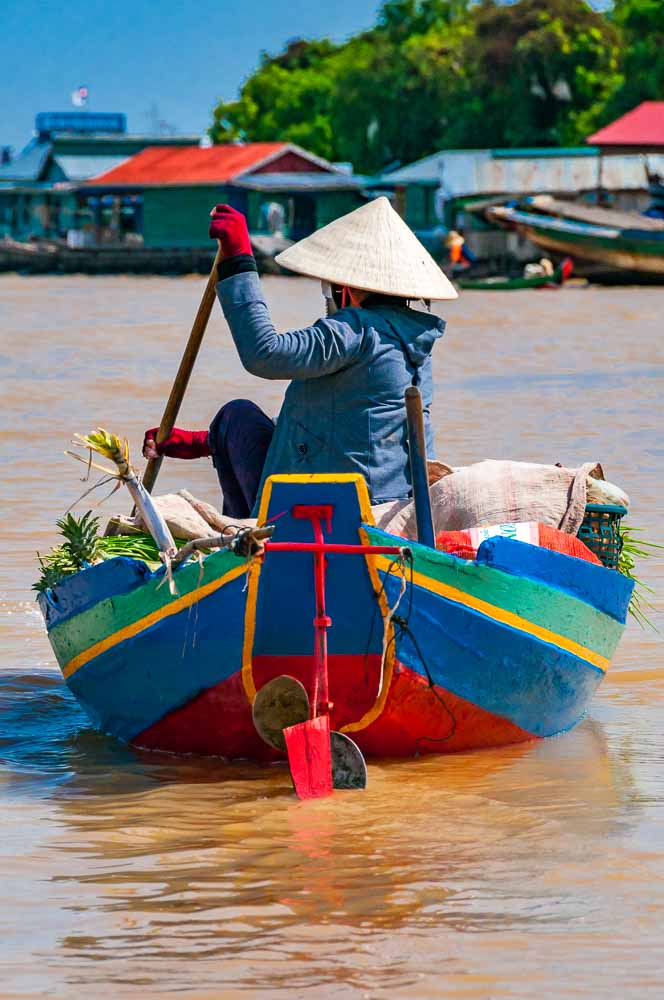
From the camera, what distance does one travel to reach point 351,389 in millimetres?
5004

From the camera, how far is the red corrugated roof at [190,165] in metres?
50.5

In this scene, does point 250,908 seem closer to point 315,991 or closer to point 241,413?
point 315,991

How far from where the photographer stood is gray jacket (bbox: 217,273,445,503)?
16.0 ft

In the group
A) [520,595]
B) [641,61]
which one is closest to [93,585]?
[520,595]

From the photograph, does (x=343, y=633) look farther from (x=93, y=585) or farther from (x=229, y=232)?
(x=229, y=232)

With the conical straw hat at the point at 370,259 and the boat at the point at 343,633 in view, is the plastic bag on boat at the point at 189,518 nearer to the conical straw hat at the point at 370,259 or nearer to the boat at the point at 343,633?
the boat at the point at 343,633

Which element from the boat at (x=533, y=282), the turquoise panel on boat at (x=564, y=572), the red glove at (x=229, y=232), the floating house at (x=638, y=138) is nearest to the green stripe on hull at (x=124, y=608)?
the turquoise panel on boat at (x=564, y=572)

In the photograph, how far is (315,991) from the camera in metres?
3.42

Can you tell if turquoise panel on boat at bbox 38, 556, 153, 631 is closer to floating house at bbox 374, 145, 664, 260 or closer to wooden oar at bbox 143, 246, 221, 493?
wooden oar at bbox 143, 246, 221, 493

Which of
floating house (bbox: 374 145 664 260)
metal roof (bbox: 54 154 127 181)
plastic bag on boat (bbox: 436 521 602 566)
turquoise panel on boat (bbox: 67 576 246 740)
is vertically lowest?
turquoise panel on boat (bbox: 67 576 246 740)

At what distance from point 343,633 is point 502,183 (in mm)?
40744

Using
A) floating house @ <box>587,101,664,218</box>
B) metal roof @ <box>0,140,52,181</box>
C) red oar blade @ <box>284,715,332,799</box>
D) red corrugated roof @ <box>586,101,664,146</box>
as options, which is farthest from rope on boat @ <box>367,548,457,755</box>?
metal roof @ <box>0,140,52,181</box>

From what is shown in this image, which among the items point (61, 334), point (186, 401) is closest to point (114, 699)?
point (186, 401)

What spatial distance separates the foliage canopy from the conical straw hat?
45.5 m
